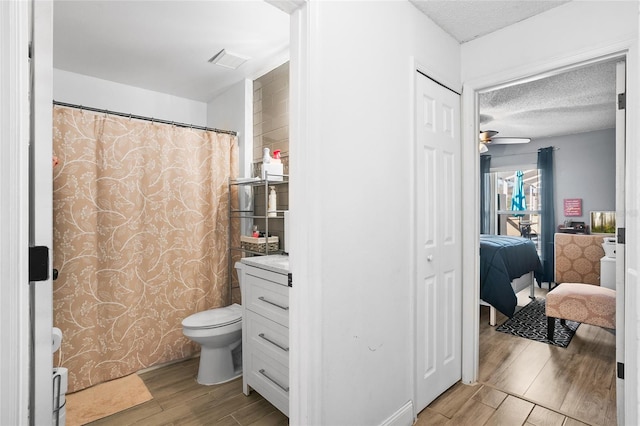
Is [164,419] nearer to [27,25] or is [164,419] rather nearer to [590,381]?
[27,25]

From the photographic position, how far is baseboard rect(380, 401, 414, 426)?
69.1 inches

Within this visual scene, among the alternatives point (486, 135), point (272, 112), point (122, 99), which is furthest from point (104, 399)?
point (486, 135)

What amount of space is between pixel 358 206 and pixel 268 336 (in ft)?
3.26

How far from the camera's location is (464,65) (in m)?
2.37

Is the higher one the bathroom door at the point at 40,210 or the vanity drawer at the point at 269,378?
the bathroom door at the point at 40,210

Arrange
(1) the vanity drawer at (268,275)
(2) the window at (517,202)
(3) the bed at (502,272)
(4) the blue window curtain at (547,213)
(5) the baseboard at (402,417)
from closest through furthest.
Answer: (5) the baseboard at (402,417) → (1) the vanity drawer at (268,275) → (3) the bed at (502,272) → (4) the blue window curtain at (547,213) → (2) the window at (517,202)

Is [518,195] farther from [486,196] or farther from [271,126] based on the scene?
[271,126]

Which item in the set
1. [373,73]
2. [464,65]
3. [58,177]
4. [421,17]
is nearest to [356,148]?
[373,73]

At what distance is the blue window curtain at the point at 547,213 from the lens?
5492mm

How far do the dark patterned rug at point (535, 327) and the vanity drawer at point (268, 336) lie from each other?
8.18ft

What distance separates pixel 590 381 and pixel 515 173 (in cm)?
454

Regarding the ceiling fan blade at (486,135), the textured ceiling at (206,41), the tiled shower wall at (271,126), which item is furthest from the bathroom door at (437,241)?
the ceiling fan blade at (486,135)

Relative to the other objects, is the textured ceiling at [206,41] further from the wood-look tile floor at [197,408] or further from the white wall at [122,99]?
the wood-look tile floor at [197,408]

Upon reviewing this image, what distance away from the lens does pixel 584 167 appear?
5219 mm
